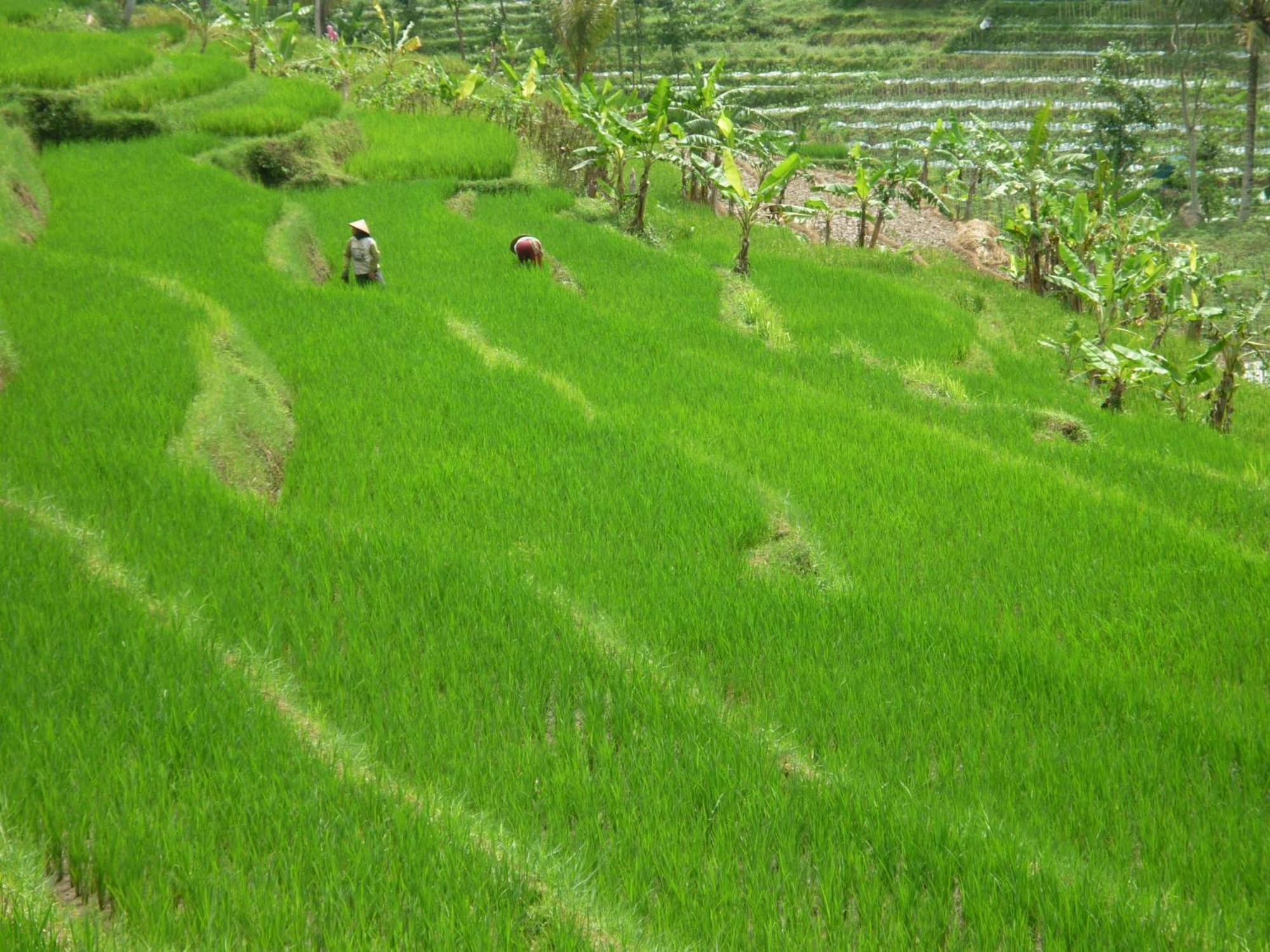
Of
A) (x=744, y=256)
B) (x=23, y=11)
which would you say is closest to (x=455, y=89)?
(x=23, y=11)

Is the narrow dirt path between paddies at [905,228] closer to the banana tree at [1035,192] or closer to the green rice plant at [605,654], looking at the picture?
the banana tree at [1035,192]

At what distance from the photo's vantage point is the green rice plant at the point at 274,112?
1013 centimetres

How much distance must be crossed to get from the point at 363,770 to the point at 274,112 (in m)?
9.65

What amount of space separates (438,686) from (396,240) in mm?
5883

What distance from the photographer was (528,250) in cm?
764

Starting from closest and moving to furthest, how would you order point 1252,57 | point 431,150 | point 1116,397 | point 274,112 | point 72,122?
point 1116,397 < point 72,122 < point 274,112 < point 431,150 < point 1252,57

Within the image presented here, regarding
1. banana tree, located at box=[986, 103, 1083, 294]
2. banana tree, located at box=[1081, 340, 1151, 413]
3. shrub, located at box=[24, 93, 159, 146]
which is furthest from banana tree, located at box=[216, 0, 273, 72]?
banana tree, located at box=[1081, 340, 1151, 413]

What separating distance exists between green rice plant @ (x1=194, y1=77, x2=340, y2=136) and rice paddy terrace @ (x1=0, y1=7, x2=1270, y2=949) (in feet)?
13.5

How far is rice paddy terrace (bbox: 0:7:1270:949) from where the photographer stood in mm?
2041

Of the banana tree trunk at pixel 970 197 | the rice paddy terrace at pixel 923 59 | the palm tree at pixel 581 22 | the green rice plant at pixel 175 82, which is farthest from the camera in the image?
the rice paddy terrace at pixel 923 59

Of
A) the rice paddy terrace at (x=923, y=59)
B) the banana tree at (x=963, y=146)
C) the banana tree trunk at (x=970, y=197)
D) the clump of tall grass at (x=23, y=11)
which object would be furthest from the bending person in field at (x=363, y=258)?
the rice paddy terrace at (x=923, y=59)

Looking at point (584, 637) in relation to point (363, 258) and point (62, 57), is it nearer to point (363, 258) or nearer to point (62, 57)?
point (363, 258)

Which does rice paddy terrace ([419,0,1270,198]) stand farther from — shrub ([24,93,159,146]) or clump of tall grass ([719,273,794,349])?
shrub ([24,93,159,146])

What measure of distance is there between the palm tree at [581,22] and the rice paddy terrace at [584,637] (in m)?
11.0
